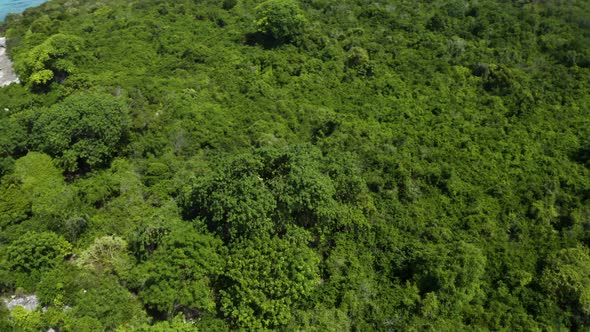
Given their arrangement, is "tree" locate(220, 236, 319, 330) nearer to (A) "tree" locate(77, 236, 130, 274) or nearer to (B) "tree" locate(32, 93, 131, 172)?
(A) "tree" locate(77, 236, 130, 274)

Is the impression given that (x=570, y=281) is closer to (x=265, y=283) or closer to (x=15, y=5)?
(x=265, y=283)

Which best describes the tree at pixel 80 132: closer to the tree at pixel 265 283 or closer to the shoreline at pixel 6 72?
the tree at pixel 265 283

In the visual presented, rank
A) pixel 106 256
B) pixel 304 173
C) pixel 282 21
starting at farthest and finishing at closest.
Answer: pixel 282 21
pixel 304 173
pixel 106 256

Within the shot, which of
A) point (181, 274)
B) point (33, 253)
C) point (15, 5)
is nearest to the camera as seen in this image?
point (181, 274)

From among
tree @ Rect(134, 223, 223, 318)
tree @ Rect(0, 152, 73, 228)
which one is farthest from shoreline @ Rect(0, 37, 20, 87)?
tree @ Rect(134, 223, 223, 318)

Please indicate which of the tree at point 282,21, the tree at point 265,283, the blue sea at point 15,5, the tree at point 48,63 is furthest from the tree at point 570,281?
the blue sea at point 15,5

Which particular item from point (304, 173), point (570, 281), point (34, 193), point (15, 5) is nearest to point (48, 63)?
point (34, 193)
